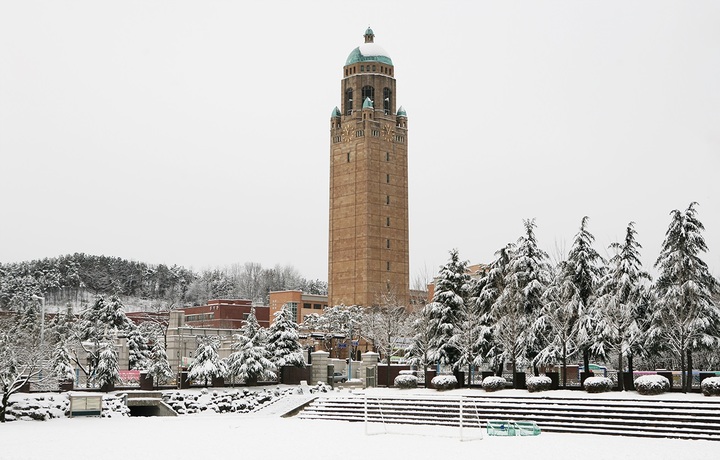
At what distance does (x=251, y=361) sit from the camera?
43500mm

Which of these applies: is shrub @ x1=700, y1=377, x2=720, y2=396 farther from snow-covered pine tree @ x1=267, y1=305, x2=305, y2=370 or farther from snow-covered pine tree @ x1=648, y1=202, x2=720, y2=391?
snow-covered pine tree @ x1=267, y1=305, x2=305, y2=370

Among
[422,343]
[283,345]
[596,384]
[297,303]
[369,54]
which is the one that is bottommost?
[596,384]

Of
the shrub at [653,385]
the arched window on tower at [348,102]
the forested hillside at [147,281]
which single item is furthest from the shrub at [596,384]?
the forested hillside at [147,281]

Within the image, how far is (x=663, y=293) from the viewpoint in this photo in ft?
111

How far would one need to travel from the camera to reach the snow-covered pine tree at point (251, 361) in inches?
1711

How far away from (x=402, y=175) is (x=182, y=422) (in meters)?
76.6

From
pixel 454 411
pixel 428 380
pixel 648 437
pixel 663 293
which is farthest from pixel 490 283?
pixel 648 437

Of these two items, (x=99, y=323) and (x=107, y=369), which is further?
(x=99, y=323)

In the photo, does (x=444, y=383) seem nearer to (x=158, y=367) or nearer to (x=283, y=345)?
(x=283, y=345)

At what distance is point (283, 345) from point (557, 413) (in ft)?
70.3

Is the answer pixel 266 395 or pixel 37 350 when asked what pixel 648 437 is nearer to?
pixel 266 395

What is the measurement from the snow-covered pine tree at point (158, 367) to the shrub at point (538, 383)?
19.3 m

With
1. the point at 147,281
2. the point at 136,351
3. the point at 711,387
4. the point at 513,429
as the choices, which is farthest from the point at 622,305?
the point at 147,281

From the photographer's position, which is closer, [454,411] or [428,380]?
[454,411]
